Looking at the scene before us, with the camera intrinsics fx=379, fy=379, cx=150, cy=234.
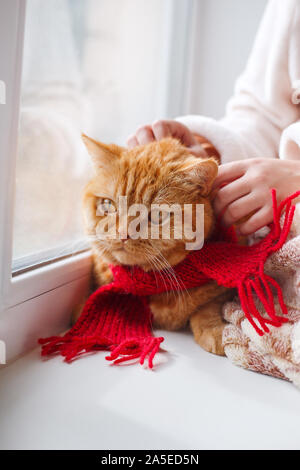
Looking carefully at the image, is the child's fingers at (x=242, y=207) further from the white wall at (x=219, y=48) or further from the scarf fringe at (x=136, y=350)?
the white wall at (x=219, y=48)

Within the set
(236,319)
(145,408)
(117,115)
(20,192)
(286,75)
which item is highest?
(286,75)

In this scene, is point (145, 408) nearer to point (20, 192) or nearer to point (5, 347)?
point (5, 347)

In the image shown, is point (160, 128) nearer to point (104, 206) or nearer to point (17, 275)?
point (104, 206)

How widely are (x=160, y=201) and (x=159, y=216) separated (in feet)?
0.11

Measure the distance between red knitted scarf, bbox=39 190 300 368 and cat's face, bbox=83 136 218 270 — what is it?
5 centimetres

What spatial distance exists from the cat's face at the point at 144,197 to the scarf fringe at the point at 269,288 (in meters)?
0.16

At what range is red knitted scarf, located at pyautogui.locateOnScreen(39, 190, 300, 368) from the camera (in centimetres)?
78

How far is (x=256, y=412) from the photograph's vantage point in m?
0.67

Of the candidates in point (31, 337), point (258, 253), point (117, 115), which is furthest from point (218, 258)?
point (117, 115)

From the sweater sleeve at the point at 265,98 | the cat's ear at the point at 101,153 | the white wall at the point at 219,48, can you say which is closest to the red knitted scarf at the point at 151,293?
the cat's ear at the point at 101,153

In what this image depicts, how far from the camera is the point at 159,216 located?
86 centimetres

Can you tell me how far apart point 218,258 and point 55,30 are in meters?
0.76

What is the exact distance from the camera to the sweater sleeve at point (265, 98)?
1.15 m

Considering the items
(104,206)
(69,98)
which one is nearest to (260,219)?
(104,206)
